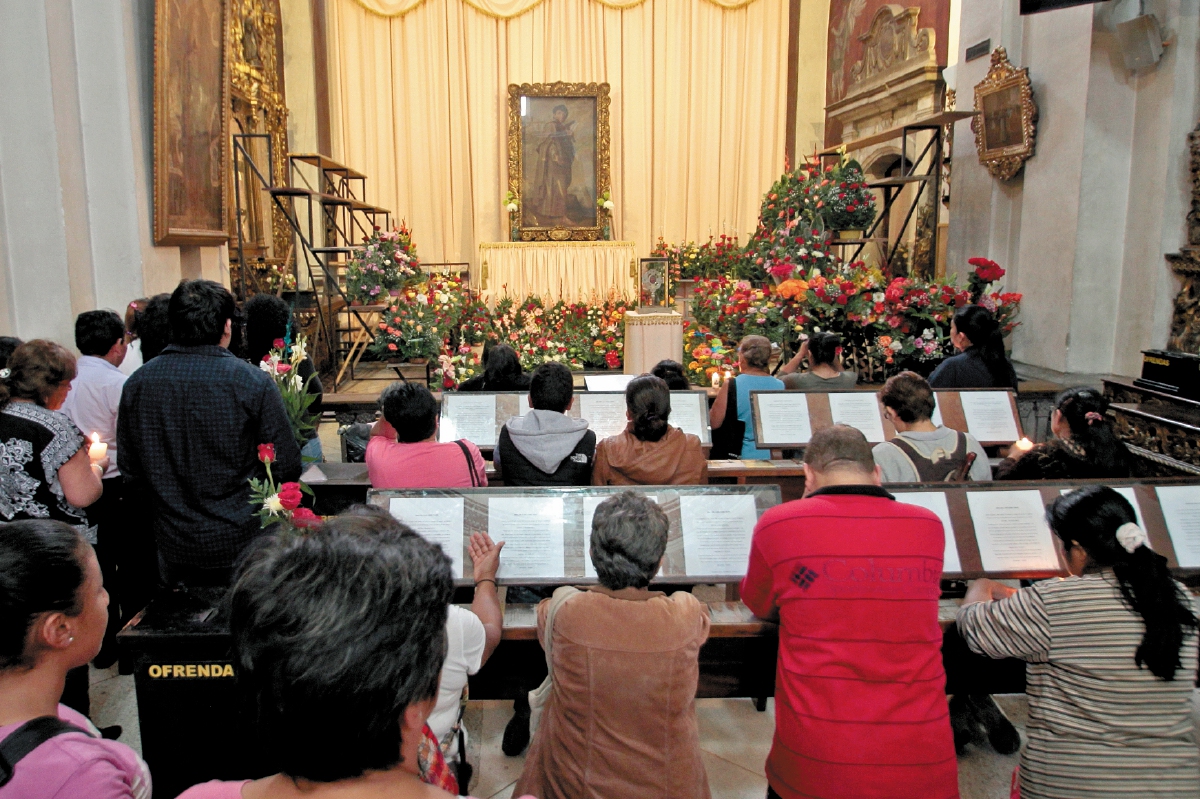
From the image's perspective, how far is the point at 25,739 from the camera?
1.28m

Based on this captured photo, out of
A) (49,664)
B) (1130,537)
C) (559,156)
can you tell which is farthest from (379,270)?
(1130,537)

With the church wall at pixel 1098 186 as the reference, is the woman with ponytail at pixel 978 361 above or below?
below

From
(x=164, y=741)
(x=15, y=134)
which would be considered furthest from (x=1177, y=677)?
(x=15, y=134)

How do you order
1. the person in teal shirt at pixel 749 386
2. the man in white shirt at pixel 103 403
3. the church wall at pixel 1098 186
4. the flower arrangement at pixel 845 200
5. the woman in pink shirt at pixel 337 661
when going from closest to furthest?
1. the woman in pink shirt at pixel 337 661
2. the man in white shirt at pixel 103 403
3. the person in teal shirt at pixel 749 386
4. the church wall at pixel 1098 186
5. the flower arrangement at pixel 845 200

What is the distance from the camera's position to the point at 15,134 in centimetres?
480

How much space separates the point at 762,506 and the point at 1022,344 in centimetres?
691

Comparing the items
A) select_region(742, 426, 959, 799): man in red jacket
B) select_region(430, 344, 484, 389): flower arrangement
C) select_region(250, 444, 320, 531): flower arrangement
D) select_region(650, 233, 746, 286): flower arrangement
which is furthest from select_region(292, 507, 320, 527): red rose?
select_region(650, 233, 746, 286): flower arrangement

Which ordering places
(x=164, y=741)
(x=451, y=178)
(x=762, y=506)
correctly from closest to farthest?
(x=164, y=741)
(x=762, y=506)
(x=451, y=178)

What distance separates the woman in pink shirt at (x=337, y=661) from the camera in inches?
36.2

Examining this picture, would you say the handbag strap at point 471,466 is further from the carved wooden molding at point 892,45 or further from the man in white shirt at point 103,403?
the carved wooden molding at point 892,45

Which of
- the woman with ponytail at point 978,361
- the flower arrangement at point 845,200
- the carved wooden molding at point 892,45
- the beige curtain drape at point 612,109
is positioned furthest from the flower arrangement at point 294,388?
the beige curtain drape at point 612,109

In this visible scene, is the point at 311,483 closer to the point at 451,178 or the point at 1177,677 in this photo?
the point at 1177,677

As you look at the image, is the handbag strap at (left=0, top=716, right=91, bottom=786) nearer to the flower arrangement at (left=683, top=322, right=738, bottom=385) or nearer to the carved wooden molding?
the flower arrangement at (left=683, top=322, right=738, bottom=385)

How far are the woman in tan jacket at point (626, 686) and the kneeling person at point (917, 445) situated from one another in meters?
1.50
